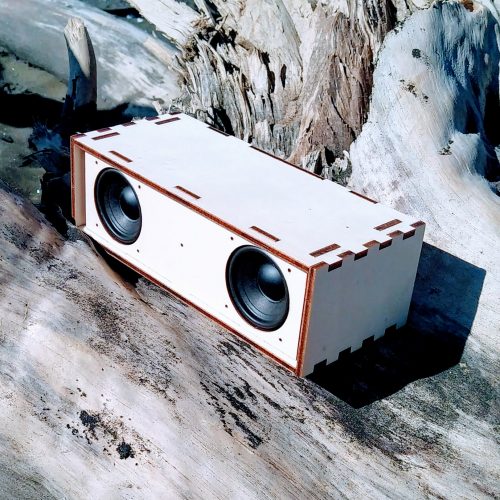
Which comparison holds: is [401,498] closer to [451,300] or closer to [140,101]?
[451,300]

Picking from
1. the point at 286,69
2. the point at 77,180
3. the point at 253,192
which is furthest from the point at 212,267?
the point at 286,69

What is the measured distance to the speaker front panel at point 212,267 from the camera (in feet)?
19.9

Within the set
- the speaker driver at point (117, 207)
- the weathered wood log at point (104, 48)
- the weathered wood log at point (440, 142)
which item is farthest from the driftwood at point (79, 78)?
the weathered wood log at point (440, 142)

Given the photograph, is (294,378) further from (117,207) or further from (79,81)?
(79,81)

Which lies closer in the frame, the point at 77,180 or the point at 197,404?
the point at 197,404

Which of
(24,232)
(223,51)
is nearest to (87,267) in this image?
(24,232)

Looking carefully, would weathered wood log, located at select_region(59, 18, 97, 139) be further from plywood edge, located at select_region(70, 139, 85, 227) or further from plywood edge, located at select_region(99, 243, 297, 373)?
plywood edge, located at select_region(99, 243, 297, 373)

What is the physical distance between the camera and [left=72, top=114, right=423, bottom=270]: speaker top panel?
19.7ft

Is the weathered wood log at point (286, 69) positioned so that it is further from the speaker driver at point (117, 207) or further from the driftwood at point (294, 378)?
the speaker driver at point (117, 207)

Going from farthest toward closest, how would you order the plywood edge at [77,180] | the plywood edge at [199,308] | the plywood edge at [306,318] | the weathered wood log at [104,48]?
the weathered wood log at [104,48]
the plywood edge at [77,180]
the plywood edge at [199,308]
the plywood edge at [306,318]

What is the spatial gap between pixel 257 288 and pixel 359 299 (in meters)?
0.69

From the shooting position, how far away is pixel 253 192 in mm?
6613

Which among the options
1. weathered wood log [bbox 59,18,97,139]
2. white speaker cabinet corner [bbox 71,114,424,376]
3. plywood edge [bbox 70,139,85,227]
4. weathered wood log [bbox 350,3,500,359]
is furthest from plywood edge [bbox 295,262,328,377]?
weathered wood log [bbox 59,18,97,139]

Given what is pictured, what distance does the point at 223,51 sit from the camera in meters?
9.91
